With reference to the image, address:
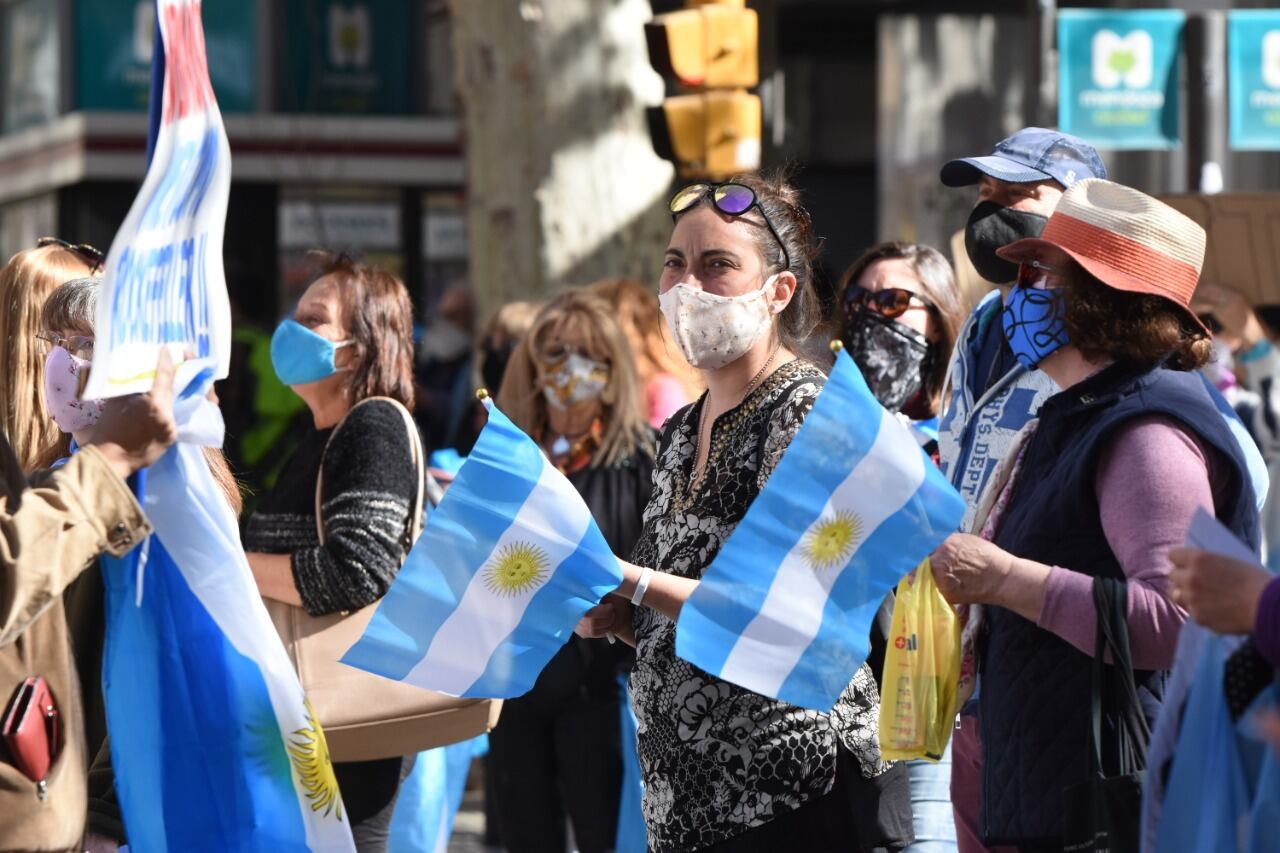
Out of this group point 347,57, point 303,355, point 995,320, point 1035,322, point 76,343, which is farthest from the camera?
point 347,57

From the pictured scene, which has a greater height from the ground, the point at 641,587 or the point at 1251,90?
the point at 1251,90

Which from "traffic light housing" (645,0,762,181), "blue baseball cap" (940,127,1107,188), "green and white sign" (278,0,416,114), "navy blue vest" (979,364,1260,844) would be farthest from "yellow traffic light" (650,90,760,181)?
"green and white sign" (278,0,416,114)

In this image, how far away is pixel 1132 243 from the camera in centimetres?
329

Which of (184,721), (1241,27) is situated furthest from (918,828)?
(1241,27)

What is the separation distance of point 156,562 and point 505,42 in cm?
703

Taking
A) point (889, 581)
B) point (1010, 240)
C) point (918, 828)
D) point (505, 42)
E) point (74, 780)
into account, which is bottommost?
point (918, 828)

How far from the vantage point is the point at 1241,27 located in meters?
10.9

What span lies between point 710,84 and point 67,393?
5648 millimetres

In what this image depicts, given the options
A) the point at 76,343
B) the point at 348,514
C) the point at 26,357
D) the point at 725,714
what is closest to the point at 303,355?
the point at 348,514

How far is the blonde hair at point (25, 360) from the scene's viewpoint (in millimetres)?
3711

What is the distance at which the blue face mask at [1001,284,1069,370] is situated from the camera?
11.2 feet

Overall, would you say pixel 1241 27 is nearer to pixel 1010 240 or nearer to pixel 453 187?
pixel 1010 240

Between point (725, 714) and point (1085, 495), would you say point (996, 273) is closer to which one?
point (1085, 495)

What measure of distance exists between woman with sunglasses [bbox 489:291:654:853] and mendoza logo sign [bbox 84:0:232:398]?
9.07ft
